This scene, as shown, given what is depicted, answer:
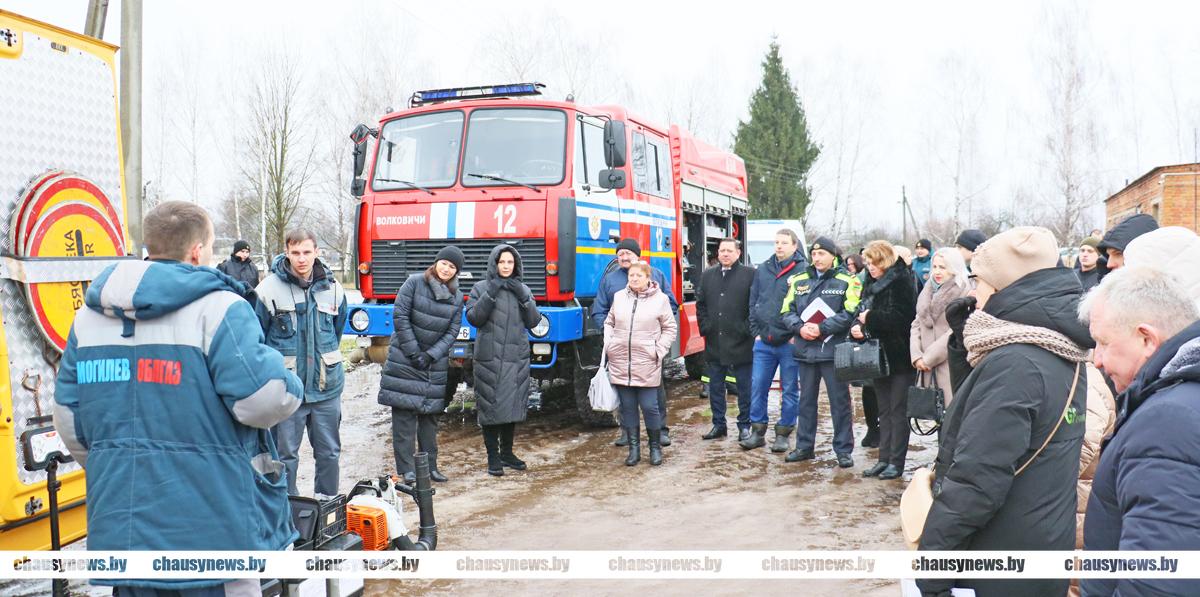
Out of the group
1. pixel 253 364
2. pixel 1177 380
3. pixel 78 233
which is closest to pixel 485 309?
pixel 78 233

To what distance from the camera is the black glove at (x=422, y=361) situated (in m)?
6.09

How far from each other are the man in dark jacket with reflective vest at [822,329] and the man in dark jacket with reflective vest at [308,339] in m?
3.74

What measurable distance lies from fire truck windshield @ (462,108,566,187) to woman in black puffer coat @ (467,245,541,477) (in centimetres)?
155

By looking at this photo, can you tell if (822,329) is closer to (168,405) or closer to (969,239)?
(969,239)

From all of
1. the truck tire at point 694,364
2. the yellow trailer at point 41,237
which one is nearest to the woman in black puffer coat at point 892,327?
the truck tire at point 694,364

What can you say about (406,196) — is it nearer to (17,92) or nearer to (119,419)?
(17,92)

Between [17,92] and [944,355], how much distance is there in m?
5.79

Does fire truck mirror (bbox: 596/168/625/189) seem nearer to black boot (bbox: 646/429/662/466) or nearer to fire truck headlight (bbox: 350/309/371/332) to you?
black boot (bbox: 646/429/662/466)

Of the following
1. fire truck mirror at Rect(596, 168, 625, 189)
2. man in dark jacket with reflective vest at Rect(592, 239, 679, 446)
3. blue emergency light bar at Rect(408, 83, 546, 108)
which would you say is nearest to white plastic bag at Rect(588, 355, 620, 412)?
man in dark jacket with reflective vest at Rect(592, 239, 679, 446)

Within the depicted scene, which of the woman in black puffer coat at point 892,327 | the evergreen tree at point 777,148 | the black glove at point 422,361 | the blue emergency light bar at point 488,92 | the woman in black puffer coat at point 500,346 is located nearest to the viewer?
the black glove at point 422,361

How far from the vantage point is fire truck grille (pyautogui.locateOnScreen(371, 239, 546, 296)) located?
7855mm

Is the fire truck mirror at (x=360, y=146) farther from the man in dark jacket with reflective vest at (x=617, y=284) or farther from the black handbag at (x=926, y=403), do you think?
the black handbag at (x=926, y=403)

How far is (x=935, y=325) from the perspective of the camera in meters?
6.25

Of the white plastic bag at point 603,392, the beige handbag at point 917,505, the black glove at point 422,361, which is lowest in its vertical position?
the white plastic bag at point 603,392
